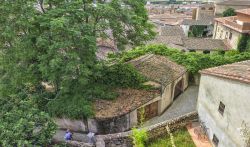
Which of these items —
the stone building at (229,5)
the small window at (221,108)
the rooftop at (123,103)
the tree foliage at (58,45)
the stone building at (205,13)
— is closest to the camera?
the small window at (221,108)

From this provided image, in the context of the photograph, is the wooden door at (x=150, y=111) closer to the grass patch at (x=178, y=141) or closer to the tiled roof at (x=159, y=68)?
the tiled roof at (x=159, y=68)

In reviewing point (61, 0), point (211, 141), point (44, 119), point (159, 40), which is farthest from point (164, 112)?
point (159, 40)

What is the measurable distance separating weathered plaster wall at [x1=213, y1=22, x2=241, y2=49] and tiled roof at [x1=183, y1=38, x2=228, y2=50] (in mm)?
986

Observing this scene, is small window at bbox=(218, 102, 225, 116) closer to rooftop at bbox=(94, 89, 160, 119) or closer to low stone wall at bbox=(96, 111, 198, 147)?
low stone wall at bbox=(96, 111, 198, 147)

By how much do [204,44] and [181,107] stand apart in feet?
57.8

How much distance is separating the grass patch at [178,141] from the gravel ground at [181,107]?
153 inches

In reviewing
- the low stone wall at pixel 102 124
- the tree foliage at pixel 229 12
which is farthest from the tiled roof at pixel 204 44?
the low stone wall at pixel 102 124

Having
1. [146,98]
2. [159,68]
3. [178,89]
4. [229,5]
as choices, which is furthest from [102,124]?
[229,5]

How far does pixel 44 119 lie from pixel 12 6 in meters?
7.74

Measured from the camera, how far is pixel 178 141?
1761cm

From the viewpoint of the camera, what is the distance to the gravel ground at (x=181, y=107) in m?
22.8

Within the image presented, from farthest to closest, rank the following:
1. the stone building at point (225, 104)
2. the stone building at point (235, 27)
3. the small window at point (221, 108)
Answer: the stone building at point (235, 27)
the small window at point (221, 108)
the stone building at point (225, 104)

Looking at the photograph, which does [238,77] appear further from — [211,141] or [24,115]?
[24,115]

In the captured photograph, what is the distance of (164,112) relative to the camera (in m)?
23.8
